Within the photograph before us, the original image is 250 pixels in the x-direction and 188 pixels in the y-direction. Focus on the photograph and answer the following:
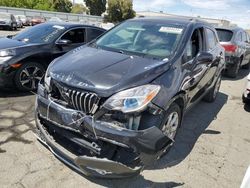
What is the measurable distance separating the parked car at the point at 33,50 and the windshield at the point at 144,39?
1.78 metres

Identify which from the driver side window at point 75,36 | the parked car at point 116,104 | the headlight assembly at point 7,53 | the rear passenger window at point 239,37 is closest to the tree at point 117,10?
the rear passenger window at point 239,37

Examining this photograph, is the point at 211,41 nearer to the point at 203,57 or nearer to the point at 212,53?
the point at 212,53

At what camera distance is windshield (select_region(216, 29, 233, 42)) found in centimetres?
912

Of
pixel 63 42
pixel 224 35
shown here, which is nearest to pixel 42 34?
pixel 63 42

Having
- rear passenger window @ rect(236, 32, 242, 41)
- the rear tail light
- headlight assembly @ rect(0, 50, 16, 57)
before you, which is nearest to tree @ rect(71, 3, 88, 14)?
rear passenger window @ rect(236, 32, 242, 41)

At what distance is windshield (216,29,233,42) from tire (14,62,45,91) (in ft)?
20.8

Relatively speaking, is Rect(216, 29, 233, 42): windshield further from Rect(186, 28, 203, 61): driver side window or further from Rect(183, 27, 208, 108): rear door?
Rect(186, 28, 203, 61): driver side window

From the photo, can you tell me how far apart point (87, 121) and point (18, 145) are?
4.81 ft

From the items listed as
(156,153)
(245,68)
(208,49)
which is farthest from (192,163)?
(245,68)

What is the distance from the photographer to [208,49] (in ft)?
16.1

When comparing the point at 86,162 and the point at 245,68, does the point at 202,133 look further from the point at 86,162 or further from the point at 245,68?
the point at 245,68

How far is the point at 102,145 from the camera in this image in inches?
109

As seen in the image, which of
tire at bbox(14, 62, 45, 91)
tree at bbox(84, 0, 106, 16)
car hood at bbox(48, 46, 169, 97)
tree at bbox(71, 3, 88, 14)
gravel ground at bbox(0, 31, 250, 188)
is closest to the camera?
car hood at bbox(48, 46, 169, 97)

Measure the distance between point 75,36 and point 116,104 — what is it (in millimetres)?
4204
